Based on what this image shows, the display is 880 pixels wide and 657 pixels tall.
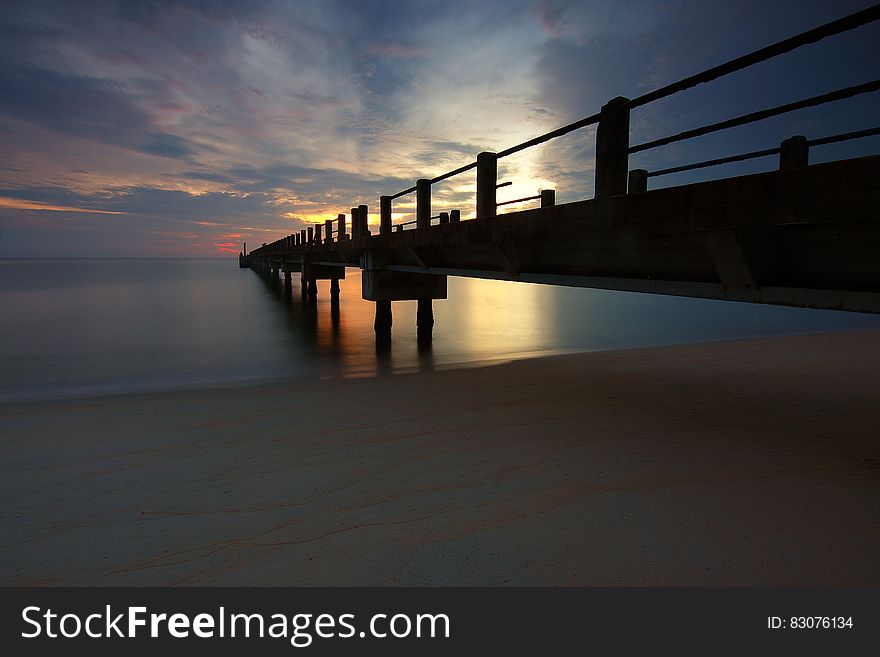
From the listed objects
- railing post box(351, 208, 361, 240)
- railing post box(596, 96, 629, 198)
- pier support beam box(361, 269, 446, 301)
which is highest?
railing post box(351, 208, 361, 240)

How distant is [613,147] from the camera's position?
16.2 feet

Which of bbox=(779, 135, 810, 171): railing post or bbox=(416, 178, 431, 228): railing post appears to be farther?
bbox=(416, 178, 431, 228): railing post

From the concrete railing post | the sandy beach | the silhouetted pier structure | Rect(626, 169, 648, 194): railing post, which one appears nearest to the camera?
the sandy beach

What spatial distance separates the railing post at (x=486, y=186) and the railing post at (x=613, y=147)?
2707mm

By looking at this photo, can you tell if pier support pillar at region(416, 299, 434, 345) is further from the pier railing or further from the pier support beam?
the pier railing

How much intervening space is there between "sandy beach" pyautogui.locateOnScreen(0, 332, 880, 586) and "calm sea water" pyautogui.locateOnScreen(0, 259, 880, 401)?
6253 millimetres

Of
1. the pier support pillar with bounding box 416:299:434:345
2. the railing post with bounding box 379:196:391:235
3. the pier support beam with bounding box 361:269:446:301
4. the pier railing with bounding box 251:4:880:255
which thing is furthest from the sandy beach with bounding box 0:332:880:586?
the pier support pillar with bounding box 416:299:434:345

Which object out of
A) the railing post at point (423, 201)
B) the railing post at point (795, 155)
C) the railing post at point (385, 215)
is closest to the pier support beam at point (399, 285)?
the railing post at point (385, 215)

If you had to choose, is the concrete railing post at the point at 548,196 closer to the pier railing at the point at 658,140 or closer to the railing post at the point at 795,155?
the pier railing at the point at 658,140

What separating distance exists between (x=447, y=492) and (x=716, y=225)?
316cm

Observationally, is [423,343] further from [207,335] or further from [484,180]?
[207,335]

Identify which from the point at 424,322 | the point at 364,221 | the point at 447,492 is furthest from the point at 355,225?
the point at 447,492

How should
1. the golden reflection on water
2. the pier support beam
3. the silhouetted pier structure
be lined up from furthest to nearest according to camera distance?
1. the golden reflection on water
2. the pier support beam
3. the silhouetted pier structure

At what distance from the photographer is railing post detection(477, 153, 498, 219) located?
7.62 meters
